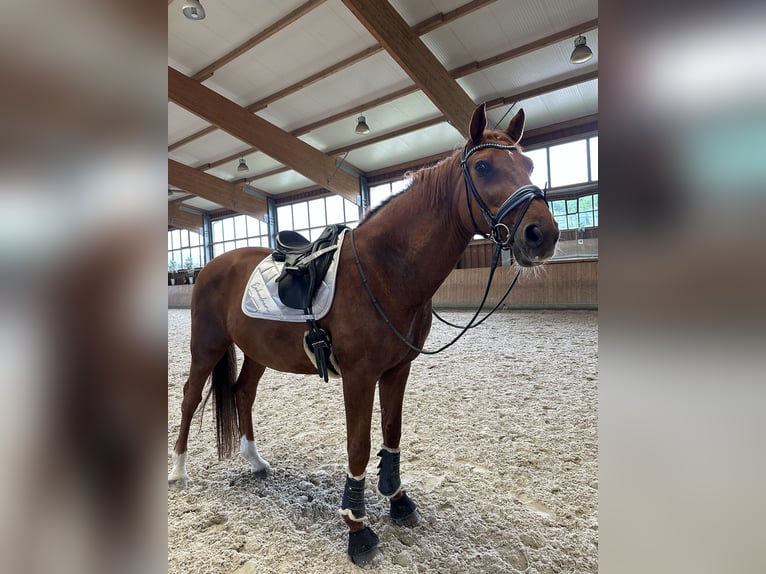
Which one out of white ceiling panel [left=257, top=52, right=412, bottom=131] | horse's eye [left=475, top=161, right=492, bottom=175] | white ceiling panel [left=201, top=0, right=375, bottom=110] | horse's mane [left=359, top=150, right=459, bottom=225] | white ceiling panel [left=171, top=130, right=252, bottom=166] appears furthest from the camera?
white ceiling panel [left=171, top=130, right=252, bottom=166]

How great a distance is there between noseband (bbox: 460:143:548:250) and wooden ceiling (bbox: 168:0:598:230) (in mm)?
2712

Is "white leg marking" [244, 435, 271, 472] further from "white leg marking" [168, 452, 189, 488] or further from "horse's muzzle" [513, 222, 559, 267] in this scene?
"horse's muzzle" [513, 222, 559, 267]

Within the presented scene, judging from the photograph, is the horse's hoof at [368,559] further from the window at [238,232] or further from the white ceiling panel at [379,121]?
the window at [238,232]

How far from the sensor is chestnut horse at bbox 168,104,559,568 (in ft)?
4.01

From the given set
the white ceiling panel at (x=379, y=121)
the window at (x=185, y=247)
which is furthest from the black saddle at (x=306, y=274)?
the window at (x=185, y=247)

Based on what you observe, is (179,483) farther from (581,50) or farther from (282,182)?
(282,182)

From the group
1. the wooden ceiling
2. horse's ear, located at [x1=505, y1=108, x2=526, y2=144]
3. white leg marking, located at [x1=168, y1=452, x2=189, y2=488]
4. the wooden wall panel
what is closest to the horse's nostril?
horse's ear, located at [x1=505, y1=108, x2=526, y2=144]

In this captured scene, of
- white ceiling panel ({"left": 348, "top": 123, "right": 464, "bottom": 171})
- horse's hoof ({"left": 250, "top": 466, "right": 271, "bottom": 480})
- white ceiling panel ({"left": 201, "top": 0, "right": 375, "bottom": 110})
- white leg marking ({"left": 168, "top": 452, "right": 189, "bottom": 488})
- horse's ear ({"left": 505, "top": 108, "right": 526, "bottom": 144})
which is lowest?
horse's hoof ({"left": 250, "top": 466, "right": 271, "bottom": 480})

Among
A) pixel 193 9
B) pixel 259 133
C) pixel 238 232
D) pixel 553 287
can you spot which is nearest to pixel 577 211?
pixel 553 287

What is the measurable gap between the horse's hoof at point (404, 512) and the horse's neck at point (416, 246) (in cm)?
83

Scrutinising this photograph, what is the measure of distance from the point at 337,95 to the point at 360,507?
27.6 ft
